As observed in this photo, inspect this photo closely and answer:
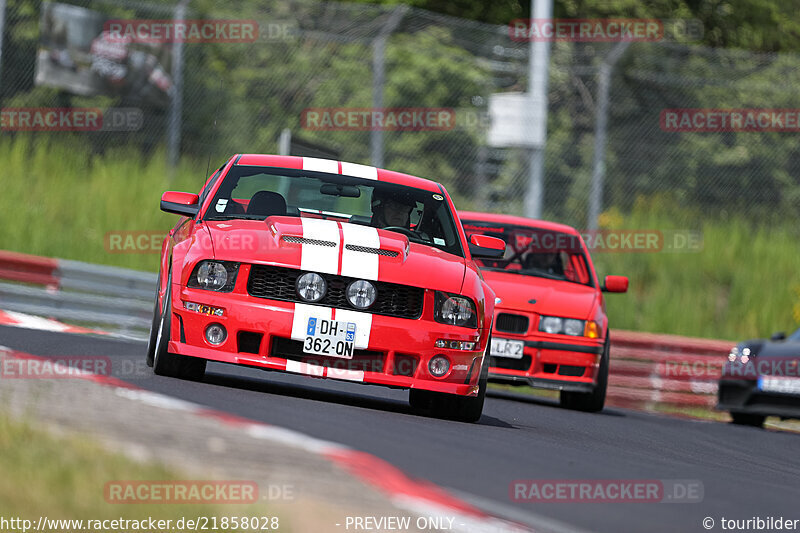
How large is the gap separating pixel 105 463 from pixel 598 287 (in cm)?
857

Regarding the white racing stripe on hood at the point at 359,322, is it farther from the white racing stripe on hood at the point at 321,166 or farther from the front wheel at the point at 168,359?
the white racing stripe on hood at the point at 321,166

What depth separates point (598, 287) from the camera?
1277cm

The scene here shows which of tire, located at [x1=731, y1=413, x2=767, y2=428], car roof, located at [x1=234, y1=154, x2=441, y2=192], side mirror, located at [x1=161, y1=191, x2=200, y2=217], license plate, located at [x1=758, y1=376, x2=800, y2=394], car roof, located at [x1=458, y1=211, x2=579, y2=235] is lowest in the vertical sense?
tire, located at [x1=731, y1=413, x2=767, y2=428]

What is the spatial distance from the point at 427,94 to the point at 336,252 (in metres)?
12.1

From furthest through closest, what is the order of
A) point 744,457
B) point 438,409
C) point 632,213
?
point 632,213 < point 744,457 < point 438,409

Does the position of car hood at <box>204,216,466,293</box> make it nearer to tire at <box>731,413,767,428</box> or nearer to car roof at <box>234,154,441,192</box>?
car roof at <box>234,154,441,192</box>

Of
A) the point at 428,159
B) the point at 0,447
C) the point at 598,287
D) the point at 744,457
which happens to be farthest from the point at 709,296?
the point at 0,447

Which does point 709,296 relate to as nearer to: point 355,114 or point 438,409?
point 355,114

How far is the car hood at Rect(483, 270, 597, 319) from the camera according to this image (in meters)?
11.9

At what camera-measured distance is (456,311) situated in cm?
820

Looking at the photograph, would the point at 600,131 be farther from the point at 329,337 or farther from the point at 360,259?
the point at 329,337

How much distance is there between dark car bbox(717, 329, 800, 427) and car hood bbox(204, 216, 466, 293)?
6.02m

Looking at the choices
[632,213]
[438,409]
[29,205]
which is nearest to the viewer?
[438,409]

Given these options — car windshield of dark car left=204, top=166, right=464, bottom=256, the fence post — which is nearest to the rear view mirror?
car windshield of dark car left=204, top=166, right=464, bottom=256
